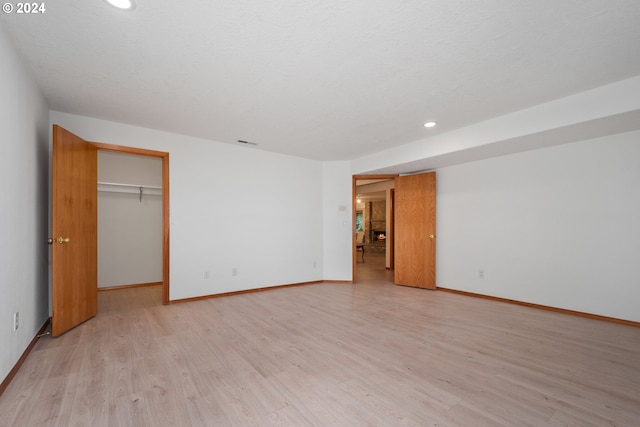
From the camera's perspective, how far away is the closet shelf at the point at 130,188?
478 cm

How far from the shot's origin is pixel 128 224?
505cm

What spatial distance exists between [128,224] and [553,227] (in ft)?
22.4

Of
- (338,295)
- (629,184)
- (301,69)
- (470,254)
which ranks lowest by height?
(338,295)

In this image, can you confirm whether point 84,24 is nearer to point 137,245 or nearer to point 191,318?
point 191,318

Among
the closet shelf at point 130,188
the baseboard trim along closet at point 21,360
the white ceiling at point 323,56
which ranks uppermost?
the white ceiling at point 323,56

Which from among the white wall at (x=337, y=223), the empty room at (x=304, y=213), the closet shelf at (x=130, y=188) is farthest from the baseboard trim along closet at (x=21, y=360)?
the white wall at (x=337, y=223)

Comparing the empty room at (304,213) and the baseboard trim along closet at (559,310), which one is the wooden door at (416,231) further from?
the baseboard trim along closet at (559,310)

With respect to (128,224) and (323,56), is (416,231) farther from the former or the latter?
(128,224)

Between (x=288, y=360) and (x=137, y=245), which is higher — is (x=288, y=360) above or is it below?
below

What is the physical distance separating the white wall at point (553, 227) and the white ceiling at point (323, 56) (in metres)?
1.22

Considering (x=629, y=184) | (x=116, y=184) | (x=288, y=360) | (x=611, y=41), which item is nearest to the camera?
(x=611, y=41)

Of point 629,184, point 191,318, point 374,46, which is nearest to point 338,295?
point 191,318

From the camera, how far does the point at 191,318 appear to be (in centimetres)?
334

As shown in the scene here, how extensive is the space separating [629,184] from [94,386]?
5.51 meters
